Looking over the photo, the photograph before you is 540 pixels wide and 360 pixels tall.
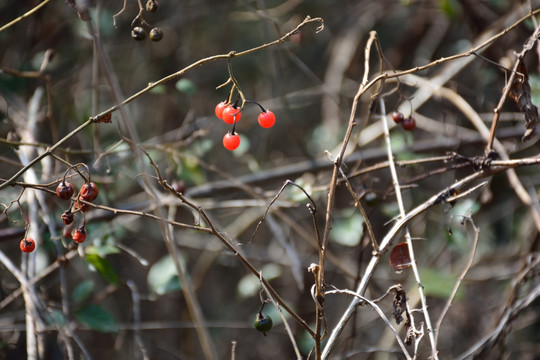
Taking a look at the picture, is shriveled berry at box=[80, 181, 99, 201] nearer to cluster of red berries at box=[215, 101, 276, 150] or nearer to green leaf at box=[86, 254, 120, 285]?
cluster of red berries at box=[215, 101, 276, 150]

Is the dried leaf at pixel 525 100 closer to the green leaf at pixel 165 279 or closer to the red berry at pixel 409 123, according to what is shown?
the red berry at pixel 409 123

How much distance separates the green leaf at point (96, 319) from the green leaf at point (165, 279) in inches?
10.7

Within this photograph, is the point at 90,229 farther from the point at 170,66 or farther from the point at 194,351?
the point at 170,66

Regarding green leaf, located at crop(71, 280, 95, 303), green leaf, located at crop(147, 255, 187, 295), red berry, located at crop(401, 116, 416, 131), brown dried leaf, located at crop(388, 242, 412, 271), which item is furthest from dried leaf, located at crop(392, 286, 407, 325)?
green leaf, located at crop(71, 280, 95, 303)

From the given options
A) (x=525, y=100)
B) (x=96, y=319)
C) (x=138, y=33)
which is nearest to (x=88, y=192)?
(x=138, y=33)

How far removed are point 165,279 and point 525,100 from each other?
4.84 feet

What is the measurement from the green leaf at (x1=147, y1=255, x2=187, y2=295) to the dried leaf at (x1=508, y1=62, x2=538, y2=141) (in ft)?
4.53

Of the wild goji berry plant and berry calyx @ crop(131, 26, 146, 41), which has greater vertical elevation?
berry calyx @ crop(131, 26, 146, 41)

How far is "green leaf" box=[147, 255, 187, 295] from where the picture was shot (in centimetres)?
218

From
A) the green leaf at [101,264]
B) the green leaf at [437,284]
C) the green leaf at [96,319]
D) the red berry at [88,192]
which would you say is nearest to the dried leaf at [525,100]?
the green leaf at [437,284]

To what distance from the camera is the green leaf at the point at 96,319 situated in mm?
1913

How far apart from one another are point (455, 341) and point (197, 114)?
79.7 inches

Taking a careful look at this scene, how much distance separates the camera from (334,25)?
380 centimetres

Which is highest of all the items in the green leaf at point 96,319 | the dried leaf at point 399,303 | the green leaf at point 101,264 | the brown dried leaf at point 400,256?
the brown dried leaf at point 400,256
